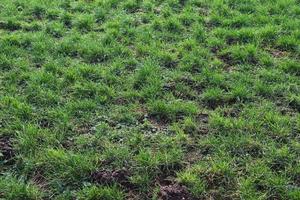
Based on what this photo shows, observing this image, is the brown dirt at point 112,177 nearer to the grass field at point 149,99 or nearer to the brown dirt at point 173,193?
the grass field at point 149,99

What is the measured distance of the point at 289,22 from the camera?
783 cm

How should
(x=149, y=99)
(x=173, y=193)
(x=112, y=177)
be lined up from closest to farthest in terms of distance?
(x=173, y=193) < (x=112, y=177) < (x=149, y=99)

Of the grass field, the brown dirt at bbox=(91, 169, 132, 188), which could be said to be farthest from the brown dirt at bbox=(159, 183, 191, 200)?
the brown dirt at bbox=(91, 169, 132, 188)

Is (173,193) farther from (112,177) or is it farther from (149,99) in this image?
(149,99)

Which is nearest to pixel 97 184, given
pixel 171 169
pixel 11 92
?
pixel 171 169

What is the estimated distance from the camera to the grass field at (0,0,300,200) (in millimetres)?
4855

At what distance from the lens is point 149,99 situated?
6062mm

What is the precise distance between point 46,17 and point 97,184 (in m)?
4.40

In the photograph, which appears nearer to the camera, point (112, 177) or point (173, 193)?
point (173, 193)


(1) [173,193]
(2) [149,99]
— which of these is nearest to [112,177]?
(1) [173,193]

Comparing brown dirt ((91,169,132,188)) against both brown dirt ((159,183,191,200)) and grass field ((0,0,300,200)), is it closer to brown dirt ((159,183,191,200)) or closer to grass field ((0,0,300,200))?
grass field ((0,0,300,200))

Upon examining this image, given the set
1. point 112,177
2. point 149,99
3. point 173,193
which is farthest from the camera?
point 149,99

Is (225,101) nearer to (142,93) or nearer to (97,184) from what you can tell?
(142,93)

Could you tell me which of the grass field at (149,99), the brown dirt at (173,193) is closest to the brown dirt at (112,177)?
the grass field at (149,99)
